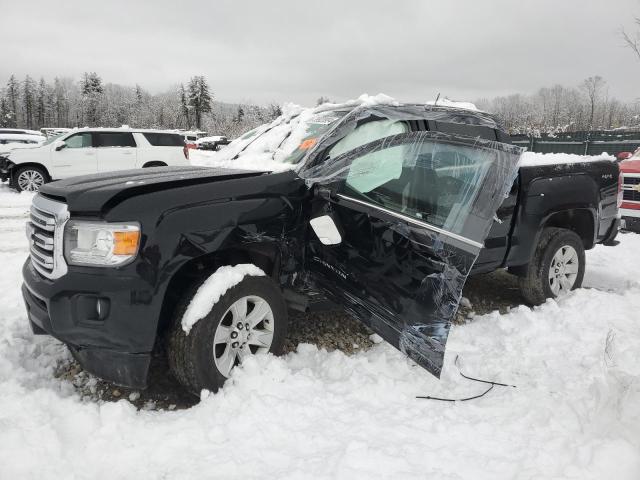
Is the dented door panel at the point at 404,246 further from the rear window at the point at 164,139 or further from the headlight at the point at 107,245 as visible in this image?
the rear window at the point at 164,139

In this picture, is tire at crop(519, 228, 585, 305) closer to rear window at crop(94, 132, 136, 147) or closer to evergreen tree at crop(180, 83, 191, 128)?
rear window at crop(94, 132, 136, 147)

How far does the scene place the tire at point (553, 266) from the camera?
458cm

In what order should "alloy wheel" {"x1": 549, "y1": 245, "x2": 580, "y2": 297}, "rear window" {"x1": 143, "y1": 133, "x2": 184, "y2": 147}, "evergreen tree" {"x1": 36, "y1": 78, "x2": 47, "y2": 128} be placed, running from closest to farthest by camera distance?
"alloy wheel" {"x1": 549, "y1": 245, "x2": 580, "y2": 297} < "rear window" {"x1": 143, "y1": 133, "x2": 184, "y2": 147} < "evergreen tree" {"x1": 36, "y1": 78, "x2": 47, "y2": 128}

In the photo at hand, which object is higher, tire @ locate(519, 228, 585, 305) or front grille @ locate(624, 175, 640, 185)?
front grille @ locate(624, 175, 640, 185)

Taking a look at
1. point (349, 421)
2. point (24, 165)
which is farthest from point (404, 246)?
point (24, 165)

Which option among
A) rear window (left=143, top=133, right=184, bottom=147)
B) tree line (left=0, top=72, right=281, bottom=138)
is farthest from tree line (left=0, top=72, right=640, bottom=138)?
rear window (left=143, top=133, right=184, bottom=147)

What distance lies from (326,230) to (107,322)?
4.93 ft

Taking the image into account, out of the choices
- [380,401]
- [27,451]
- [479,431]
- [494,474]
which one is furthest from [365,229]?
[27,451]

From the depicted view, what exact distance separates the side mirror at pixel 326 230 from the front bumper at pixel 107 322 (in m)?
1.21

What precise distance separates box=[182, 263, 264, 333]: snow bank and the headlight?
1.49ft

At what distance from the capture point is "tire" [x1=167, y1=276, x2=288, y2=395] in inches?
108

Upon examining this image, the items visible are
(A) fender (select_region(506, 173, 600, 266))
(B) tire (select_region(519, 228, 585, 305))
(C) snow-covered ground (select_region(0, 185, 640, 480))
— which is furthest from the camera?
(B) tire (select_region(519, 228, 585, 305))

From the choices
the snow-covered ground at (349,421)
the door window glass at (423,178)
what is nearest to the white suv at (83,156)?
the snow-covered ground at (349,421)

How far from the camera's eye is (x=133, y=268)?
2590 millimetres
